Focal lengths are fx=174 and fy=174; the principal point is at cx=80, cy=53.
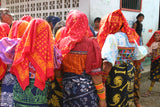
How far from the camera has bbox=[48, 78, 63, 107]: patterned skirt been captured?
2.56 m

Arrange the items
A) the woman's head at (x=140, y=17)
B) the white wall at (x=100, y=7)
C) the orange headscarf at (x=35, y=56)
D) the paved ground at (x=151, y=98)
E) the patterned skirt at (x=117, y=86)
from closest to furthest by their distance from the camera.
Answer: the orange headscarf at (x=35, y=56) < the patterned skirt at (x=117, y=86) < the paved ground at (x=151, y=98) < the white wall at (x=100, y=7) < the woman's head at (x=140, y=17)

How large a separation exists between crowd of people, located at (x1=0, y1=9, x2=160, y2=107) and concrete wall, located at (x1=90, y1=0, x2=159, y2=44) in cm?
267

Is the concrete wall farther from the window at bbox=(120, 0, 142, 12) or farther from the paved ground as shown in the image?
the paved ground

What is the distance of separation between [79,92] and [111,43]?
2.88 ft

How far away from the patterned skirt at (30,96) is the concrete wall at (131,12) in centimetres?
365

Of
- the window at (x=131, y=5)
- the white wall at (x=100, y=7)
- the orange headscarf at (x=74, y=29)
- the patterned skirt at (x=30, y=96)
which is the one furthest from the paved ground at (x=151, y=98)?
the patterned skirt at (x=30, y=96)

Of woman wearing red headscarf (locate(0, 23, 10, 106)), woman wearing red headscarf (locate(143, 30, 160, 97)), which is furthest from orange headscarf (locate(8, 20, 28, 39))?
woman wearing red headscarf (locate(143, 30, 160, 97))

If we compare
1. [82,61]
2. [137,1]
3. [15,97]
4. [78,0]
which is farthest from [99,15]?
[15,97]

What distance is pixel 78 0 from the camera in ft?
17.0

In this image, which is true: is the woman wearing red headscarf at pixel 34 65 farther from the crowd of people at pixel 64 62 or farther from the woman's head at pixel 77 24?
the woman's head at pixel 77 24

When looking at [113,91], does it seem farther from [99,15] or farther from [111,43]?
[99,15]

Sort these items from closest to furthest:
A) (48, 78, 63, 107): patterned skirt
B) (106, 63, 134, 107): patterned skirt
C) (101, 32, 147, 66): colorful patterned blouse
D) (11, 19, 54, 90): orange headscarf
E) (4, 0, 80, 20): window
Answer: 1. (11, 19, 54, 90): orange headscarf
2. (101, 32, 147, 66): colorful patterned blouse
3. (48, 78, 63, 107): patterned skirt
4. (106, 63, 134, 107): patterned skirt
5. (4, 0, 80, 20): window

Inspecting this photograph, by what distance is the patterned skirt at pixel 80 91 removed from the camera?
199 cm

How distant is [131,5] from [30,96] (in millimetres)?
5864
